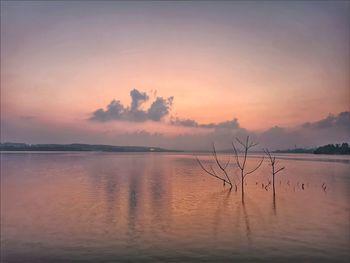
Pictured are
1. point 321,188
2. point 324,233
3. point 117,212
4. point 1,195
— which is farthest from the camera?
point 321,188

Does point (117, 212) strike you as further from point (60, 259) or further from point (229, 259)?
point (229, 259)

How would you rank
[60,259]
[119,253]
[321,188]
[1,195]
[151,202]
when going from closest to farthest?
[60,259] → [119,253] → [151,202] → [1,195] → [321,188]

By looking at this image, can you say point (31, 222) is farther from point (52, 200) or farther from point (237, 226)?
point (237, 226)

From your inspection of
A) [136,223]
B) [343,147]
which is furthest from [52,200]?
[343,147]

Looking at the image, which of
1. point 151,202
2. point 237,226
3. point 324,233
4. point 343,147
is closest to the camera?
point 324,233

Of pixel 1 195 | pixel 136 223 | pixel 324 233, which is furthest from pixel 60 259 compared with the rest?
pixel 1 195

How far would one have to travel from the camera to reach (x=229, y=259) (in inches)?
405

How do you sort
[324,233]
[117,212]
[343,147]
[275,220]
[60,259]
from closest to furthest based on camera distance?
[60,259]
[324,233]
[275,220]
[117,212]
[343,147]

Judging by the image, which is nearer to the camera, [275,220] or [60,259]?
[60,259]

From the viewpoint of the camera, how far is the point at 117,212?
56.5 ft

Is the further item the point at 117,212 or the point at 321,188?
the point at 321,188

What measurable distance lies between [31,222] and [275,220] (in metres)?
11.3

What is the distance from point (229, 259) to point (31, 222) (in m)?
9.46

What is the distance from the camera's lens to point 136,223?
48.9ft
